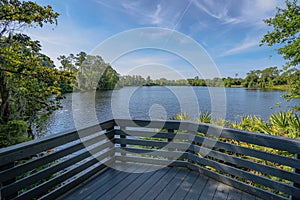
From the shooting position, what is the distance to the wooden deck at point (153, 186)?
1928 mm

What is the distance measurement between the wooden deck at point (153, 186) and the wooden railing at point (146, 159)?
0.11m

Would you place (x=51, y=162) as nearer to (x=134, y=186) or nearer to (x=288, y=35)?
(x=134, y=186)

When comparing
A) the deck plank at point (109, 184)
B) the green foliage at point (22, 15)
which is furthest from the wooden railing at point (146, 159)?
the green foliage at point (22, 15)

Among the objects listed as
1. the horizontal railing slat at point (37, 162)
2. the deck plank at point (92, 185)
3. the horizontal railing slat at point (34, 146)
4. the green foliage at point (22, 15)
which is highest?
the green foliage at point (22, 15)

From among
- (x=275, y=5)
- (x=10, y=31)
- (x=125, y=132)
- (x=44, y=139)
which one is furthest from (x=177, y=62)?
(x=275, y=5)

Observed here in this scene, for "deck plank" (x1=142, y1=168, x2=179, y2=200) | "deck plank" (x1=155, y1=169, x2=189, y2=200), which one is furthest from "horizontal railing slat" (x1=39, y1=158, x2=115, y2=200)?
"deck plank" (x1=155, y1=169, x2=189, y2=200)

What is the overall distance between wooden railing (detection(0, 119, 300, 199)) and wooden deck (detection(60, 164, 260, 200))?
11 cm

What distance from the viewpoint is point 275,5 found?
7.38m

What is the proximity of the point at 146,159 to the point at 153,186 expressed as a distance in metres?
0.59

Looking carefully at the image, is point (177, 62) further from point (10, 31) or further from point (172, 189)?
point (10, 31)

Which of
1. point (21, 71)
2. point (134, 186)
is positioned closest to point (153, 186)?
point (134, 186)

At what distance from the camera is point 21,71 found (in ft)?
14.9

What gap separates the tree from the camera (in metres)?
4.31

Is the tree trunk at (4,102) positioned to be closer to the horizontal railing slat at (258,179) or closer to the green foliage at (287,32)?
the horizontal railing slat at (258,179)
